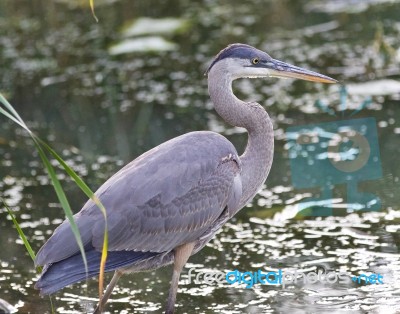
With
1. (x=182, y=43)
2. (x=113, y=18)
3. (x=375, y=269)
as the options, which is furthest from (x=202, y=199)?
(x=113, y=18)

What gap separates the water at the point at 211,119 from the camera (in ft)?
18.6

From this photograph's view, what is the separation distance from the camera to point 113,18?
36.3 ft

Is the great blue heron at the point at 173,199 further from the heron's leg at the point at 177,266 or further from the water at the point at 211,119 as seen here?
the water at the point at 211,119

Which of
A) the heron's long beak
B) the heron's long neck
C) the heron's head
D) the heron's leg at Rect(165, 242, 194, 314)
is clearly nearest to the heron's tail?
the heron's leg at Rect(165, 242, 194, 314)

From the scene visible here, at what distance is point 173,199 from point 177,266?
1.19 ft

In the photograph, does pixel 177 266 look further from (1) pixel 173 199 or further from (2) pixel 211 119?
(2) pixel 211 119

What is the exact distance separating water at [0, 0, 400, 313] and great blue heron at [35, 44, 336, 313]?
495mm

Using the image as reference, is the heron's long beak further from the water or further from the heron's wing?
the water

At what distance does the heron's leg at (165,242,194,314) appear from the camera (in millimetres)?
5105

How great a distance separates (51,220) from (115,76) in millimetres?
3118

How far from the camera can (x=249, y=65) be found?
5504 millimetres
